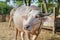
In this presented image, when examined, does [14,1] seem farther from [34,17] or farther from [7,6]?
[34,17]

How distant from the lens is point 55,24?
6074mm

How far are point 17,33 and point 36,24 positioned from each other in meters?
1.61

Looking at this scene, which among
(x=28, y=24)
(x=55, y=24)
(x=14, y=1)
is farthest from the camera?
(x=14, y=1)

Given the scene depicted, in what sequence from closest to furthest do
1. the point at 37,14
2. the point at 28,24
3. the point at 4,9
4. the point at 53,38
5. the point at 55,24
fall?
the point at 28,24 → the point at 37,14 → the point at 53,38 → the point at 55,24 → the point at 4,9

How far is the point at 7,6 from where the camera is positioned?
41.3ft

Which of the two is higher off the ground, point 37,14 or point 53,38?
point 37,14

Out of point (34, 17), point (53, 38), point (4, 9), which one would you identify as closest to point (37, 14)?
point (34, 17)

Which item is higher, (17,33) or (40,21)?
(40,21)

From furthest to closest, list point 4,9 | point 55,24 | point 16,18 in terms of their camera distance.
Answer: point 4,9
point 55,24
point 16,18

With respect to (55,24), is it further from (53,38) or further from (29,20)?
(29,20)

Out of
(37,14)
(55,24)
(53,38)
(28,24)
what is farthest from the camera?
(55,24)

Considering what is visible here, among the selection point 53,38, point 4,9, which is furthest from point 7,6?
point 53,38

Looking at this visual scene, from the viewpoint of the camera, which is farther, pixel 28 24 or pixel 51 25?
pixel 51 25

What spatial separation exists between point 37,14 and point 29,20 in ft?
0.79
